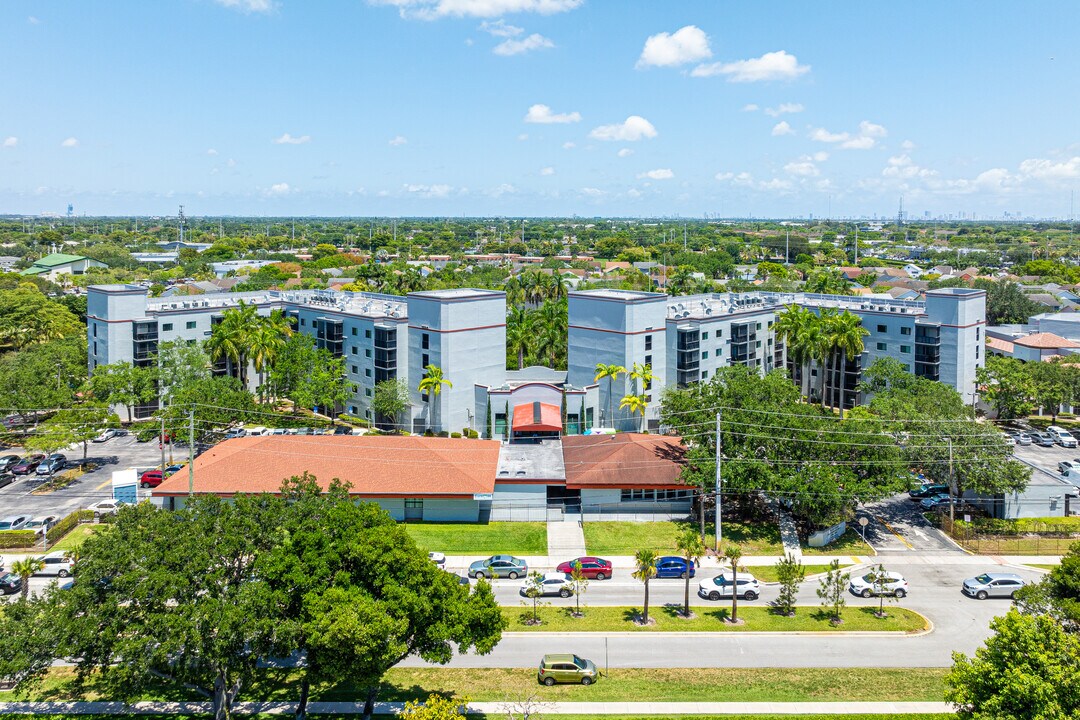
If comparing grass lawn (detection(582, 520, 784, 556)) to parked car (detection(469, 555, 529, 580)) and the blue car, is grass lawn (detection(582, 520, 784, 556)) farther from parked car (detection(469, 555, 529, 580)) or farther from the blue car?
parked car (detection(469, 555, 529, 580))

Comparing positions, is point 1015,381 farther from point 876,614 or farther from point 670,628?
point 670,628

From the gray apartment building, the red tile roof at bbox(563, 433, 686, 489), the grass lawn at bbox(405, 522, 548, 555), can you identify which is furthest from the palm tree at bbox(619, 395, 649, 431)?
the grass lawn at bbox(405, 522, 548, 555)

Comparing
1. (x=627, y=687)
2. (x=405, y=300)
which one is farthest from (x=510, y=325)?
(x=627, y=687)

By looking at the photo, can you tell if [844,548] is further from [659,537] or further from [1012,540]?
[659,537]

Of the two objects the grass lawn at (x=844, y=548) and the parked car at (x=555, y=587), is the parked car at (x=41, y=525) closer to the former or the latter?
the parked car at (x=555, y=587)

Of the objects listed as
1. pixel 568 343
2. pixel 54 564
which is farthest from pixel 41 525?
pixel 568 343

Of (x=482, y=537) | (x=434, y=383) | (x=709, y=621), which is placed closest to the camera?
(x=709, y=621)
